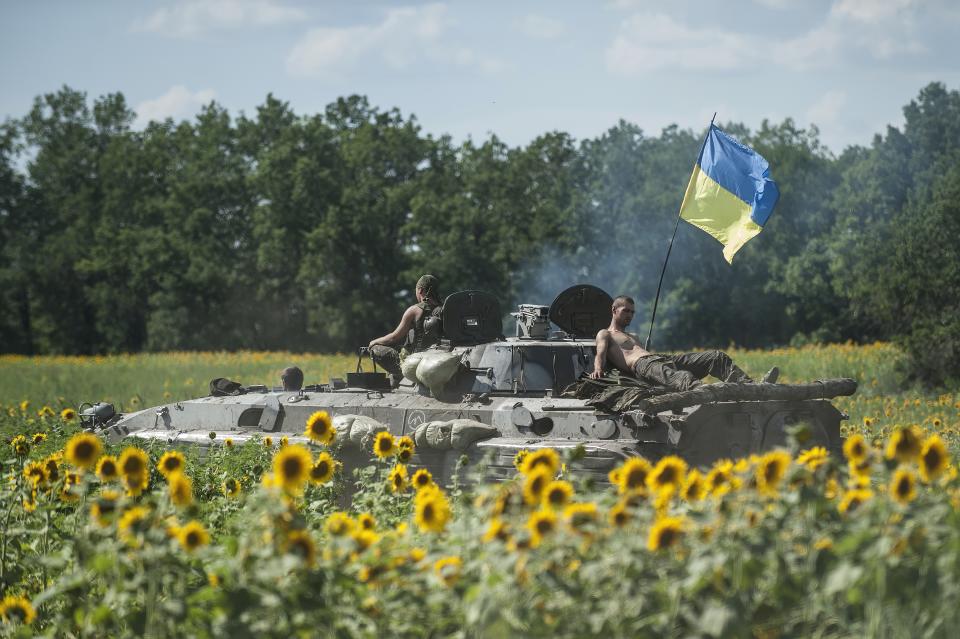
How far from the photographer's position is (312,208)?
53.8 metres

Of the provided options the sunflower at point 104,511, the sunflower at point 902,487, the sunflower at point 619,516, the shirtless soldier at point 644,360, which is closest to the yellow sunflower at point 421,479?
the sunflower at point 104,511

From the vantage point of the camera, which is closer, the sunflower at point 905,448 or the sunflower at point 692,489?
the sunflower at point 905,448

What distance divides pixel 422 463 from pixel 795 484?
20.9 ft

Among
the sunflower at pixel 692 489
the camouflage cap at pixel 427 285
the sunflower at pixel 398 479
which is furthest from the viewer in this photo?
the camouflage cap at pixel 427 285

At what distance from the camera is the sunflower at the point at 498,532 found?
14.2 feet

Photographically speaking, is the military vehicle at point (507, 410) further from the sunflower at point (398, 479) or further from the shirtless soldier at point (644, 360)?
the sunflower at point (398, 479)

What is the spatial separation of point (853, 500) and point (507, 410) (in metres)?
6.04

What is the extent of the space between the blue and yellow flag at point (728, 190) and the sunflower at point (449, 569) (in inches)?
373

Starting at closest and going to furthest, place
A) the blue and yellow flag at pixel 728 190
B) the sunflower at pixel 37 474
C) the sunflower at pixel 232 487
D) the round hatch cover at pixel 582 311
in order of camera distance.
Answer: the sunflower at pixel 37 474 → the sunflower at pixel 232 487 → the round hatch cover at pixel 582 311 → the blue and yellow flag at pixel 728 190

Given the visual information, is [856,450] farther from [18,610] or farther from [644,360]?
[644,360]

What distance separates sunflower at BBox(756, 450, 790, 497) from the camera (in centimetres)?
451

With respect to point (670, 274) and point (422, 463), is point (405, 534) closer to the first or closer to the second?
point (422, 463)

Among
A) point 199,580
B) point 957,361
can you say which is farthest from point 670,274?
point 199,580

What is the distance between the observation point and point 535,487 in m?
4.53
